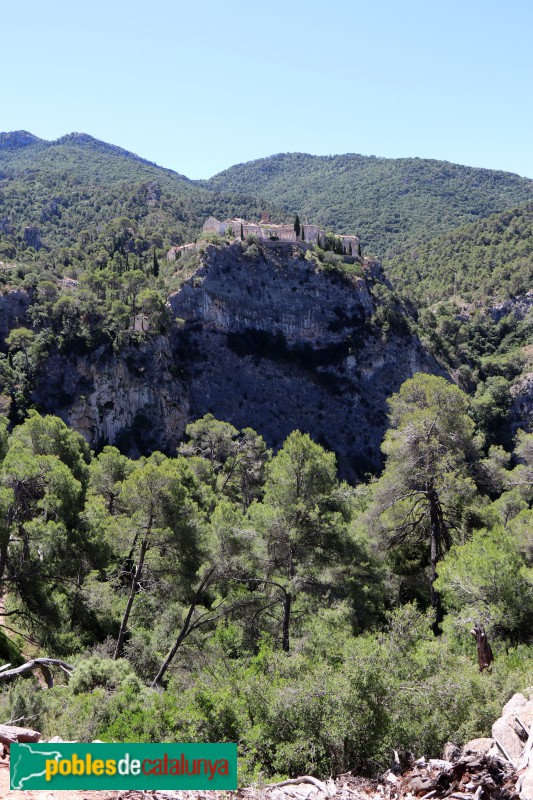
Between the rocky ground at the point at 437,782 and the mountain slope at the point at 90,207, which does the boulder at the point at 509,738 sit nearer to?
the rocky ground at the point at 437,782

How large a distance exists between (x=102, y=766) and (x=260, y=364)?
65.5 meters

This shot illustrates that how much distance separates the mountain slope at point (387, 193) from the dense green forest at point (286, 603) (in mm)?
119513

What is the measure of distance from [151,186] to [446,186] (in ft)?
298

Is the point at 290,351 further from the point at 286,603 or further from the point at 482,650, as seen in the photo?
the point at 482,650

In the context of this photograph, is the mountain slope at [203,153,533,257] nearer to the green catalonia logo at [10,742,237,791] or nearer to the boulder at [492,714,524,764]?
the boulder at [492,714,524,764]

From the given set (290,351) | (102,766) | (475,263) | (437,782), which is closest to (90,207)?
(290,351)

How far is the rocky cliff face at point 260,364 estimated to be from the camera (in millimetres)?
55156

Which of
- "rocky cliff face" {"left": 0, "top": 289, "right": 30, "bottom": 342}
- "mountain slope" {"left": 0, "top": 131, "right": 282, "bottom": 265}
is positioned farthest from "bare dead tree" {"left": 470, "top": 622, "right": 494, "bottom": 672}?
"mountain slope" {"left": 0, "top": 131, "right": 282, "bottom": 265}

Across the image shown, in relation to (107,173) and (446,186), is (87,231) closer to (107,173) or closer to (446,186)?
(107,173)

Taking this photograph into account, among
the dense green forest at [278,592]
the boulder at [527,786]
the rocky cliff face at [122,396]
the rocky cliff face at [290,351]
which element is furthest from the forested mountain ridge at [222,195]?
the boulder at [527,786]

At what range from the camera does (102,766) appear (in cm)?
427

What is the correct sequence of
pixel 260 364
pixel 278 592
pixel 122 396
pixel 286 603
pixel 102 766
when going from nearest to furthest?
pixel 102 766, pixel 286 603, pixel 278 592, pixel 122 396, pixel 260 364

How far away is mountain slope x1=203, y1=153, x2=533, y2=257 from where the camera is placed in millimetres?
139375

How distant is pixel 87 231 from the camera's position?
86.0 metres
